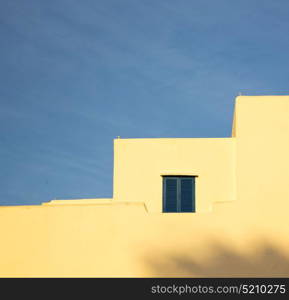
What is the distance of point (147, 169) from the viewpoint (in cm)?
2441

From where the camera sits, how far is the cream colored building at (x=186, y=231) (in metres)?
21.0

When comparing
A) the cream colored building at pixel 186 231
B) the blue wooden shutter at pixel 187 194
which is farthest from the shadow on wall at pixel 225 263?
the blue wooden shutter at pixel 187 194

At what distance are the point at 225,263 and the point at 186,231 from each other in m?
1.47

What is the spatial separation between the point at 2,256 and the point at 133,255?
13.1 feet

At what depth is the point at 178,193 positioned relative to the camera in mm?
24156

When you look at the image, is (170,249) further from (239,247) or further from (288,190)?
(288,190)

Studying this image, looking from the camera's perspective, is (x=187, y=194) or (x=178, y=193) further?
(x=178, y=193)

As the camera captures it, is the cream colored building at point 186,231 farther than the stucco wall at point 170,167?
No

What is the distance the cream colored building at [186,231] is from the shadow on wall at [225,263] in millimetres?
29

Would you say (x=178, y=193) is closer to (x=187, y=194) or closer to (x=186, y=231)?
(x=187, y=194)

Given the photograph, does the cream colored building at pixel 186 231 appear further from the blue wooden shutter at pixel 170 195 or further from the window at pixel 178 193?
the blue wooden shutter at pixel 170 195

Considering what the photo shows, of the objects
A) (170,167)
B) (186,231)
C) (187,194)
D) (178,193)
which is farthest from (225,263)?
(170,167)
